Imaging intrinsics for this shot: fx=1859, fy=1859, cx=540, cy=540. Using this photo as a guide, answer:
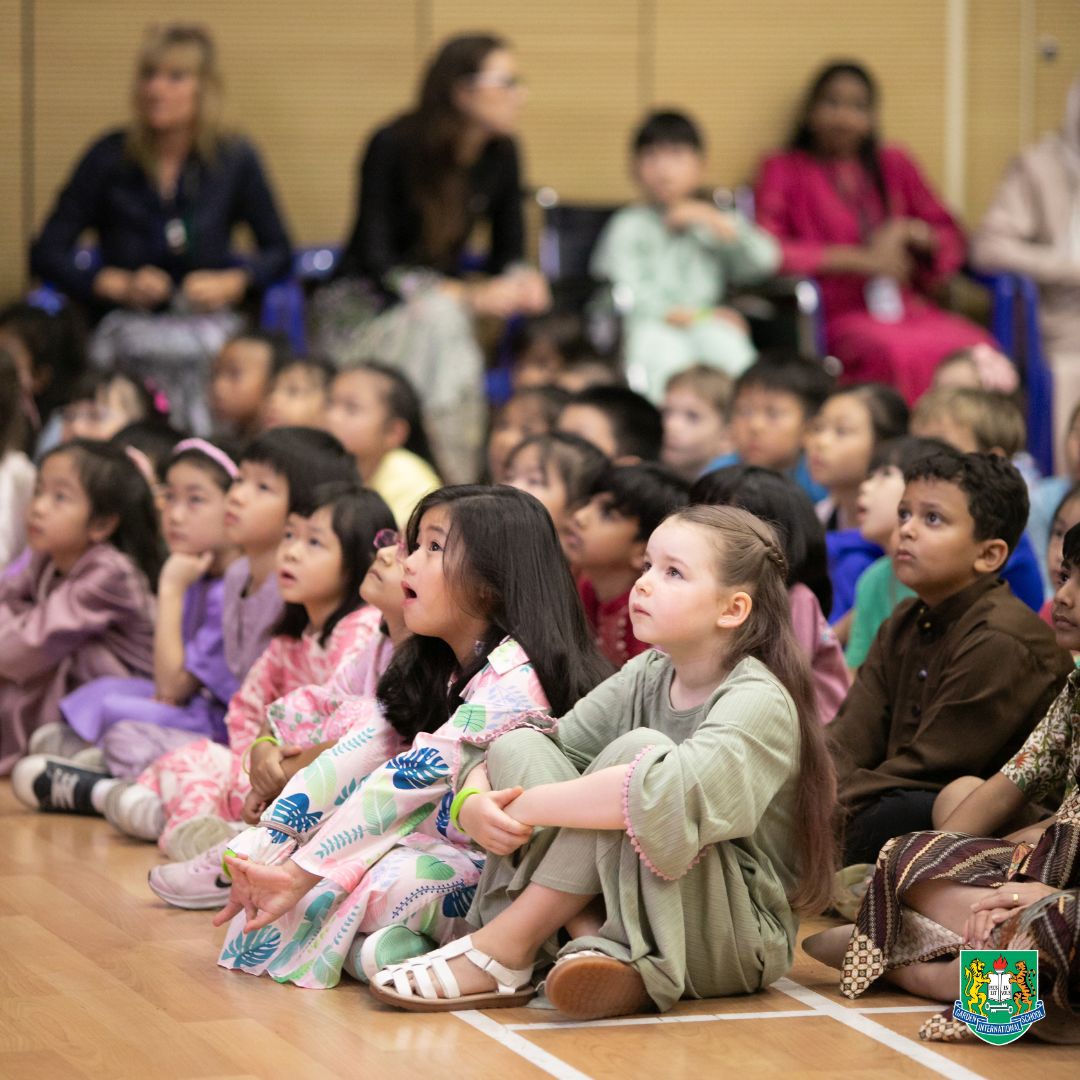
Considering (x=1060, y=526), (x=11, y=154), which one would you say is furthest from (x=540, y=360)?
(x=1060, y=526)

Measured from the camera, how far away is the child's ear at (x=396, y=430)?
461cm

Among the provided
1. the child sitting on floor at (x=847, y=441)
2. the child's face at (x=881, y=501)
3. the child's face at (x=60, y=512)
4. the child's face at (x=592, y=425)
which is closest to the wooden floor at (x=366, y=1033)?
the child's face at (x=881, y=501)

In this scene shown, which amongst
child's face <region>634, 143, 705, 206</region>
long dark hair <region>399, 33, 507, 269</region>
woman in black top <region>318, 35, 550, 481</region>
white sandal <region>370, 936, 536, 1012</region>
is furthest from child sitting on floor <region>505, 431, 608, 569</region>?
child's face <region>634, 143, 705, 206</region>

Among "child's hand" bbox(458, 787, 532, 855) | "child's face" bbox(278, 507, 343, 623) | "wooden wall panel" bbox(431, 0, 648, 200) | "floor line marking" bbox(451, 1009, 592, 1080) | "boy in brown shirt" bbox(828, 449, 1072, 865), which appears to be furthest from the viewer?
"wooden wall panel" bbox(431, 0, 648, 200)

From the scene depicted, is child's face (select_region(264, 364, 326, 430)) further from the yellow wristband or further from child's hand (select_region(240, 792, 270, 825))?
child's hand (select_region(240, 792, 270, 825))

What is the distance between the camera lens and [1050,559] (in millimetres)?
3160

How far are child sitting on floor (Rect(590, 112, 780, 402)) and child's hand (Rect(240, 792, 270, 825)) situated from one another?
305 centimetres

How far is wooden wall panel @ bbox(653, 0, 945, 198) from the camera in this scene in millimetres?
6574

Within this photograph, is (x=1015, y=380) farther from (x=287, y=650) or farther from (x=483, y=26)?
(x=287, y=650)

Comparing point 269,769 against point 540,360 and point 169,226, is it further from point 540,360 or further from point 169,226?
point 169,226

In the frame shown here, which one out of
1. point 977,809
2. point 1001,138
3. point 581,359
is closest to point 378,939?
point 977,809

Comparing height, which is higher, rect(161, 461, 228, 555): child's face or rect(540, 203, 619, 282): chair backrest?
rect(540, 203, 619, 282): chair backrest

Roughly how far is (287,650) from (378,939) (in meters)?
0.96

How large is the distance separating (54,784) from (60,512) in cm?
62
